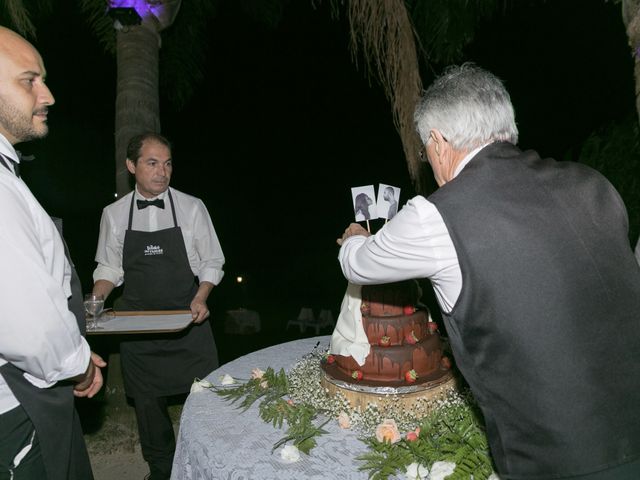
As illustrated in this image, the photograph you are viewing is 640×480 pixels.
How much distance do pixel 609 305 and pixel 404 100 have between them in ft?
10.5

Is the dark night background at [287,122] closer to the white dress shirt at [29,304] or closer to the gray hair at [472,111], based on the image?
the gray hair at [472,111]

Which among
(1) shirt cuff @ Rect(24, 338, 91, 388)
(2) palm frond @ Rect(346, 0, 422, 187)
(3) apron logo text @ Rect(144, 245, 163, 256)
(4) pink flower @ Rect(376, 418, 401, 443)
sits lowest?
(4) pink flower @ Rect(376, 418, 401, 443)

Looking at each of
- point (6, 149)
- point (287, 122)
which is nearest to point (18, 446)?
point (6, 149)

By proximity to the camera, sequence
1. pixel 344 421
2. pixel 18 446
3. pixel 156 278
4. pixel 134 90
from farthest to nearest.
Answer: pixel 134 90, pixel 156 278, pixel 344 421, pixel 18 446

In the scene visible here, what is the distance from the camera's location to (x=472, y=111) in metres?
1.85

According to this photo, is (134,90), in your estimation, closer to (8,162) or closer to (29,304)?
(8,162)

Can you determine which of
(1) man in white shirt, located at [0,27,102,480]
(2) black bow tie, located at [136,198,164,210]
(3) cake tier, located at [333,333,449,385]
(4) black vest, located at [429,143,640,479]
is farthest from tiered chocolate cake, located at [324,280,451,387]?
(2) black bow tie, located at [136,198,164,210]

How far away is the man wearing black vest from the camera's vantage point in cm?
158

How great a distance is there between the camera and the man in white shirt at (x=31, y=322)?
1839 millimetres

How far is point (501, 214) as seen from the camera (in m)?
1.63

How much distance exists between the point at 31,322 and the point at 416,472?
4.65ft

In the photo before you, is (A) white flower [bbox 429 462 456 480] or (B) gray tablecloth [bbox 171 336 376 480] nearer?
(A) white flower [bbox 429 462 456 480]

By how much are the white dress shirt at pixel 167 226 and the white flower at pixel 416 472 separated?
2.40m

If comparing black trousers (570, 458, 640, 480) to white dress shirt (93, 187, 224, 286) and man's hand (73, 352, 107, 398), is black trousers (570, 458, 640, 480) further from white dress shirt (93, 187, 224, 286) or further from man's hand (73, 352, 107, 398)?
white dress shirt (93, 187, 224, 286)
